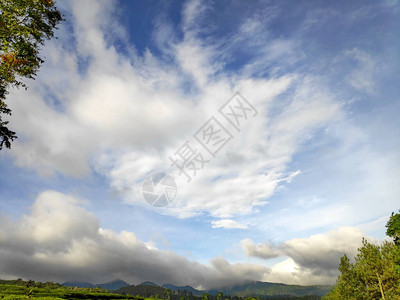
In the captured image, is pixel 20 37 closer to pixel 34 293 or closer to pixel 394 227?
pixel 34 293

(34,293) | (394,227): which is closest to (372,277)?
(394,227)

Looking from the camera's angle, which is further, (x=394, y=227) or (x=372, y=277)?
(x=394, y=227)

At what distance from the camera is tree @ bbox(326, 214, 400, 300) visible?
38.5 m

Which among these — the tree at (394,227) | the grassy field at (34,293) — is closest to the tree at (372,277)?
the tree at (394,227)

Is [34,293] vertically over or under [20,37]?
under

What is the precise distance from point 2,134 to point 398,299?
172 feet

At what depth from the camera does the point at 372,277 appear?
41.0 meters

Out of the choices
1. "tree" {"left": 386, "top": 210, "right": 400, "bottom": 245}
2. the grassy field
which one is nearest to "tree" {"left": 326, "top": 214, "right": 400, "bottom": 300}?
"tree" {"left": 386, "top": 210, "right": 400, "bottom": 245}

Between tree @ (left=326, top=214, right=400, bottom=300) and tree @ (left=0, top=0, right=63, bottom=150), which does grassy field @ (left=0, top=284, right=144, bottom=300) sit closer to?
tree @ (left=0, top=0, right=63, bottom=150)

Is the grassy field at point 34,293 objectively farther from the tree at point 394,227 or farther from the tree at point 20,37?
the tree at point 394,227

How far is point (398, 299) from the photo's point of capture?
34.5 metres

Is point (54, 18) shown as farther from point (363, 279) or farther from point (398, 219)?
point (398, 219)

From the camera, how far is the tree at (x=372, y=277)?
38469 millimetres

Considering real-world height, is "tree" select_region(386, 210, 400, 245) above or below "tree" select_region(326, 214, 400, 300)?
above
